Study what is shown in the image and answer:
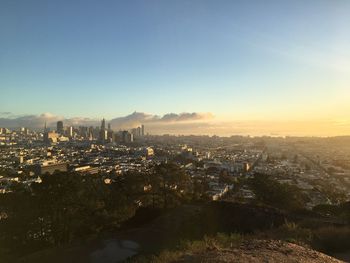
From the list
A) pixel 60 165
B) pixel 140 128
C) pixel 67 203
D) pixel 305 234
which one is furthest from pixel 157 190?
pixel 140 128

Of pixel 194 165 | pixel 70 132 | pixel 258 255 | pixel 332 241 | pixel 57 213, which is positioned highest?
pixel 258 255

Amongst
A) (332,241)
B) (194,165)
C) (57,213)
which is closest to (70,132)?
(194,165)

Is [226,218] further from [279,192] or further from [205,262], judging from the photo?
[205,262]

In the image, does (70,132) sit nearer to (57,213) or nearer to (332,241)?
(57,213)

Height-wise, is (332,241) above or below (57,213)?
above

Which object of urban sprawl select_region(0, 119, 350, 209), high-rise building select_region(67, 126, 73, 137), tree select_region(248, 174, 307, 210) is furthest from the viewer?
high-rise building select_region(67, 126, 73, 137)

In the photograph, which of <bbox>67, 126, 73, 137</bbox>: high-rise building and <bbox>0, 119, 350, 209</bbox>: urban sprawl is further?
<bbox>67, 126, 73, 137</bbox>: high-rise building

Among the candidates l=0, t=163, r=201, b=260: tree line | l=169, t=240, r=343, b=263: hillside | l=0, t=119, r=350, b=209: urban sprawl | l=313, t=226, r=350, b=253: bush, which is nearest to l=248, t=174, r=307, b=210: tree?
l=0, t=119, r=350, b=209: urban sprawl

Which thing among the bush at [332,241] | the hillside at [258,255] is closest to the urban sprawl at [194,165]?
the hillside at [258,255]

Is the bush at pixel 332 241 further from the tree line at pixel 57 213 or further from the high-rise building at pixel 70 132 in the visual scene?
the high-rise building at pixel 70 132

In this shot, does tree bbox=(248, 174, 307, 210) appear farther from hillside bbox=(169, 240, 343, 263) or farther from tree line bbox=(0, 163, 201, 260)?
hillside bbox=(169, 240, 343, 263)

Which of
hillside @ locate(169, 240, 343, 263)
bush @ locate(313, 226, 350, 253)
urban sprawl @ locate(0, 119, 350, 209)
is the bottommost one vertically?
urban sprawl @ locate(0, 119, 350, 209)
